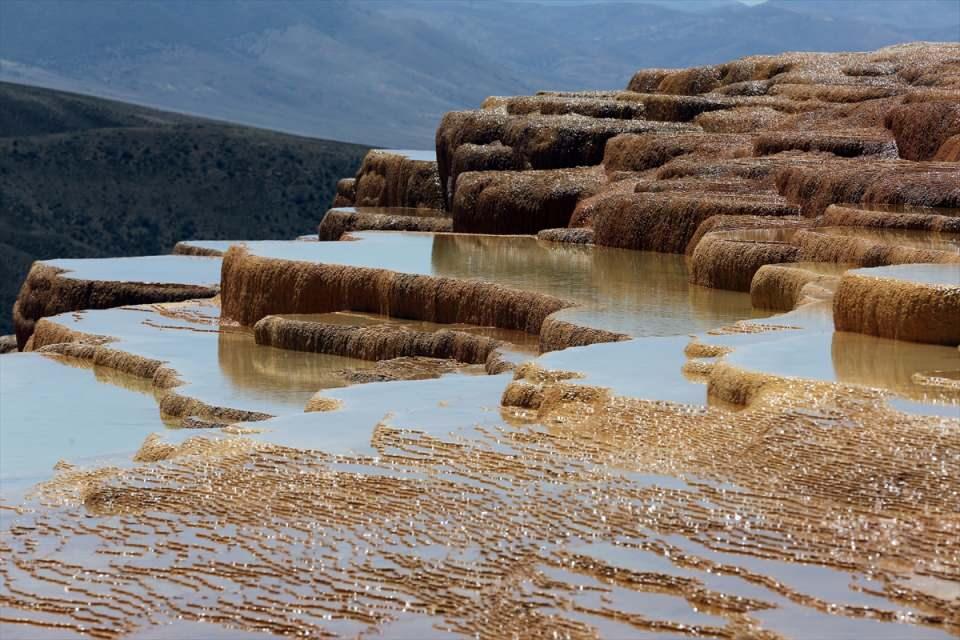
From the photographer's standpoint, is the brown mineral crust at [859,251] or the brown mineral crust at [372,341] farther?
the brown mineral crust at [372,341]

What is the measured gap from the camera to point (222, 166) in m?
113

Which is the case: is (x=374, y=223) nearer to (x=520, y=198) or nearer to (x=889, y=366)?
(x=520, y=198)

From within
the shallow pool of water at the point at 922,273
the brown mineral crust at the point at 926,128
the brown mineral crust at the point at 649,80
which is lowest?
the shallow pool of water at the point at 922,273

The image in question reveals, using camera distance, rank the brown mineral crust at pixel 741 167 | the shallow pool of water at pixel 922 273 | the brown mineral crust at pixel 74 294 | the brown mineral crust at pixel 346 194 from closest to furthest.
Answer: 1. the shallow pool of water at pixel 922 273
2. the brown mineral crust at pixel 741 167
3. the brown mineral crust at pixel 74 294
4. the brown mineral crust at pixel 346 194

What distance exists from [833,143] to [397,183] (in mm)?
15009

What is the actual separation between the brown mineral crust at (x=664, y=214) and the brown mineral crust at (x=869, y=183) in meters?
0.32

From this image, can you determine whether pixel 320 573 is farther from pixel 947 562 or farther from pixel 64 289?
pixel 64 289

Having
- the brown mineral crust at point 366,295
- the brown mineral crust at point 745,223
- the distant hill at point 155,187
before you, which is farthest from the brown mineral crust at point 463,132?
the distant hill at point 155,187

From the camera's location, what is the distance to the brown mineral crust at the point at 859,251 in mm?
17812

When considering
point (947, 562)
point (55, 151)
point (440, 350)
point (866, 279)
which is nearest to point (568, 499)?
point (947, 562)

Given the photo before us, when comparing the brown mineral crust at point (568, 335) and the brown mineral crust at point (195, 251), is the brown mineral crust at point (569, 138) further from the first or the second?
the brown mineral crust at point (568, 335)

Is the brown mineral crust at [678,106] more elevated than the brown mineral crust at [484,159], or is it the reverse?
the brown mineral crust at [678,106]

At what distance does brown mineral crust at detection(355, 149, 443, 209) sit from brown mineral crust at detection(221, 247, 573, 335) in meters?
13.6

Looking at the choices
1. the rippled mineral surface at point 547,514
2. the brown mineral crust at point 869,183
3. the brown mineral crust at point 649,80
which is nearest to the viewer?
the rippled mineral surface at point 547,514
